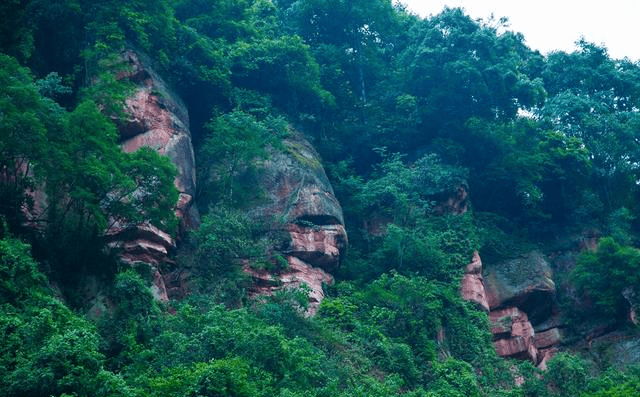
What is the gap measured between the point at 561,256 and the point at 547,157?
359 centimetres

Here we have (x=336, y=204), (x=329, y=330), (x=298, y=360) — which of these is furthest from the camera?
(x=336, y=204)

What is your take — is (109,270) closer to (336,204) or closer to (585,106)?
(336,204)

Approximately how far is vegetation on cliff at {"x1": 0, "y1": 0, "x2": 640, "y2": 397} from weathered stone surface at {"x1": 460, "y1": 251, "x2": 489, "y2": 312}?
436mm

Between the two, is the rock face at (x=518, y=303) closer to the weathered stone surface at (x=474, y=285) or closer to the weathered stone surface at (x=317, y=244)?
the weathered stone surface at (x=474, y=285)

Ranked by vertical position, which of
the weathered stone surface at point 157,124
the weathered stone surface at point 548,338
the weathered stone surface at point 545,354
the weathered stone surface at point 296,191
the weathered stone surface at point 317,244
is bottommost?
the weathered stone surface at point 545,354

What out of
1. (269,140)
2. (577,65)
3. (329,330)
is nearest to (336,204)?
(269,140)

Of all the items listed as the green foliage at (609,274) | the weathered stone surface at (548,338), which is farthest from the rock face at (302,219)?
the green foliage at (609,274)

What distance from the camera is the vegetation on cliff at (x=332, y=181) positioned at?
14914 millimetres

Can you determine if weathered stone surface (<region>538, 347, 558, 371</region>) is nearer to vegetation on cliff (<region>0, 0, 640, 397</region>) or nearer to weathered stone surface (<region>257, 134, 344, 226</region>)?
vegetation on cliff (<region>0, 0, 640, 397</region>)

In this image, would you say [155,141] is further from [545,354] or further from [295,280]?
[545,354]

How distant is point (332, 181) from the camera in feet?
82.4

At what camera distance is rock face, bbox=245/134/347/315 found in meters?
20.3

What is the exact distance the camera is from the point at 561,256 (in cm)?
2541

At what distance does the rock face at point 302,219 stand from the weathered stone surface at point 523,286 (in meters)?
5.30
